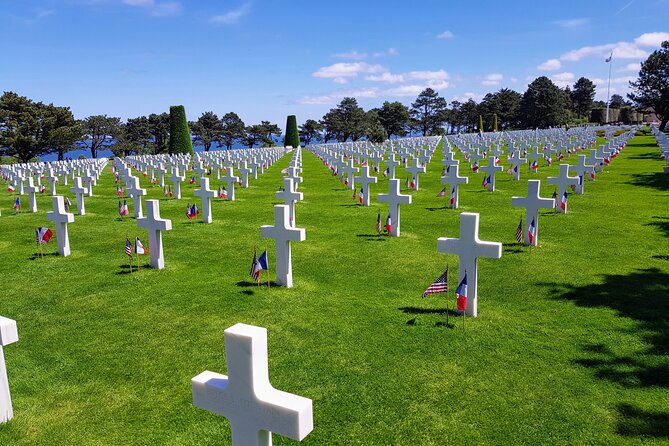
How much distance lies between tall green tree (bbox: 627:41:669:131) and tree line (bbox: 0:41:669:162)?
4.3 inches

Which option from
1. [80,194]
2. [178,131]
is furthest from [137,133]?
[80,194]

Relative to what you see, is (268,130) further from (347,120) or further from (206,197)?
(206,197)

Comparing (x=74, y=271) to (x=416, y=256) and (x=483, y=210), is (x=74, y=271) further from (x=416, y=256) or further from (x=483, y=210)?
(x=483, y=210)

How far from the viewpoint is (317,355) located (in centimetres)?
543

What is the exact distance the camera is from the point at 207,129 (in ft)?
266

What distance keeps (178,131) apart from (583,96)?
297ft

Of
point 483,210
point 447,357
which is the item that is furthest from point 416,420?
point 483,210

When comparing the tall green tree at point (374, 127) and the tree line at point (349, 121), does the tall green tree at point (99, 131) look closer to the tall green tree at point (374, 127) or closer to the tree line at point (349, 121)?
the tree line at point (349, 121)

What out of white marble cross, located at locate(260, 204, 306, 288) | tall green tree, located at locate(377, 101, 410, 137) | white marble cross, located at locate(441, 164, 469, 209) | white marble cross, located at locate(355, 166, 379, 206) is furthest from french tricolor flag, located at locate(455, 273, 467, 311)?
tall green tree, located at locate(377, 101, 410, 137)

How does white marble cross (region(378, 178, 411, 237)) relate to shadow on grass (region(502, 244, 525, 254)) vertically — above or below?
above

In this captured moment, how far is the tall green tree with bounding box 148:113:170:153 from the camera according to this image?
234 feet

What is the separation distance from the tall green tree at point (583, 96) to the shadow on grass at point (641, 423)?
11569cm

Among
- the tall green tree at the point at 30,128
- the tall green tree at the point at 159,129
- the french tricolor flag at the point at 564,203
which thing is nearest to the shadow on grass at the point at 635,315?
the french tricolor flag at the point at 564,203

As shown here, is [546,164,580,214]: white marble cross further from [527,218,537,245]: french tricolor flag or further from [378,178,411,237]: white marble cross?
[378,178,411,237]: white marble cross
